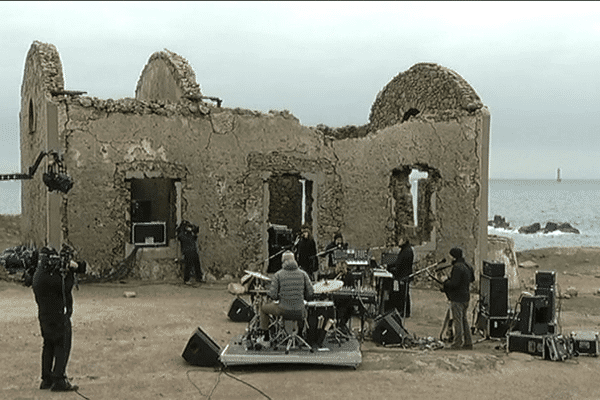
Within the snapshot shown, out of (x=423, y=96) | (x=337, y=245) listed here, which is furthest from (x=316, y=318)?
(x=423, y=96)

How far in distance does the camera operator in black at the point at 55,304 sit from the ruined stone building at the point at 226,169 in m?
7.39

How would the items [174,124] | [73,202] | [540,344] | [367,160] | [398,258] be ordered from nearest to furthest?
1. [540,344]
2. [398,258]
3. [73,202]
4. [174,124]
5. [367,160]

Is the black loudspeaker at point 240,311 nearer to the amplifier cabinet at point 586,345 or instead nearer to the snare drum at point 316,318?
the snare drum at point 316,318

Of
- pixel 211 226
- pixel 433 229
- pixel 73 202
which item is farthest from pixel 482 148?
pixel 73 202

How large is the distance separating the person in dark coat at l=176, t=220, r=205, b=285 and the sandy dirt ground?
2.52 metres

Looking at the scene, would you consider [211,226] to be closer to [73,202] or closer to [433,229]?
[73,202]

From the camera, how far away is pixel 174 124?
14922mm

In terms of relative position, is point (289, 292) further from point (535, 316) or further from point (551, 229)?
point (551, 229)

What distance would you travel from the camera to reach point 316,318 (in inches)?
337

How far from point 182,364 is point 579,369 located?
549cm

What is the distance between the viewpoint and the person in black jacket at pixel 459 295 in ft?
30.4

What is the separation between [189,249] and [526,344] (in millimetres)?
8152

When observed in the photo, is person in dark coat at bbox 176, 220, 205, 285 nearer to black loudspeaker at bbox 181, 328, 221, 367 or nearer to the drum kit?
the drum kit

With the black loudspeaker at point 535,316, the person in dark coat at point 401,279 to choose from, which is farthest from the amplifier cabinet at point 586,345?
the person in dark coat at point 401,279
